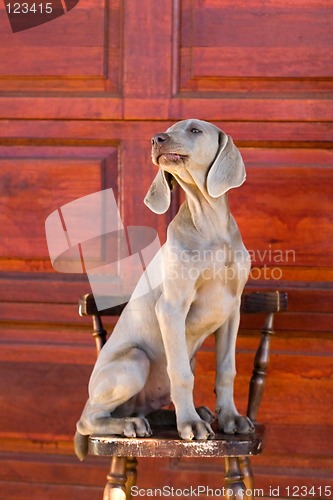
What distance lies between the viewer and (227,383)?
2.09 metres

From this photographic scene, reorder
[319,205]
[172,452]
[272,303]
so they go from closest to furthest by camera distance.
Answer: [172,452] < [272,303] < [319,205]

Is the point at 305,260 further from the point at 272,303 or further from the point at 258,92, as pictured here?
the point at 258,92

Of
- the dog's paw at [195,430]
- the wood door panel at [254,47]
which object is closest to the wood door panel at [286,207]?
the wood door panel at [254,47]

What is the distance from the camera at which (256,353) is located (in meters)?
2.40

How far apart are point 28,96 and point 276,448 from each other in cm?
131

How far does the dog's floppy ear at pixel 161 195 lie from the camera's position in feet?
6.81

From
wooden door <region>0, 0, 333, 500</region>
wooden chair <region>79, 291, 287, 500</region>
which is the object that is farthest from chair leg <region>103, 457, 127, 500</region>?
wooden door <region>0, 0, 333, 500</region>

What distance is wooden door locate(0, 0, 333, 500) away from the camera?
255 centimetres

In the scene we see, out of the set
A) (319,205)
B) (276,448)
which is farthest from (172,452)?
(319,205)

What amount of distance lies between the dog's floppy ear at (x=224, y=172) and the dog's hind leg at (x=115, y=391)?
17.2 inches

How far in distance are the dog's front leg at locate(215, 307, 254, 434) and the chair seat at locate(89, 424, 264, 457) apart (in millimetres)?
33

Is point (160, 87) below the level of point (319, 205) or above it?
above

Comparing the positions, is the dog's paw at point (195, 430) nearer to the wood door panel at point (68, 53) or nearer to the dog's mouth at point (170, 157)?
the dog's mouth at point (170, 157)

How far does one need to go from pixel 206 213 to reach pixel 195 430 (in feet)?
1.66
